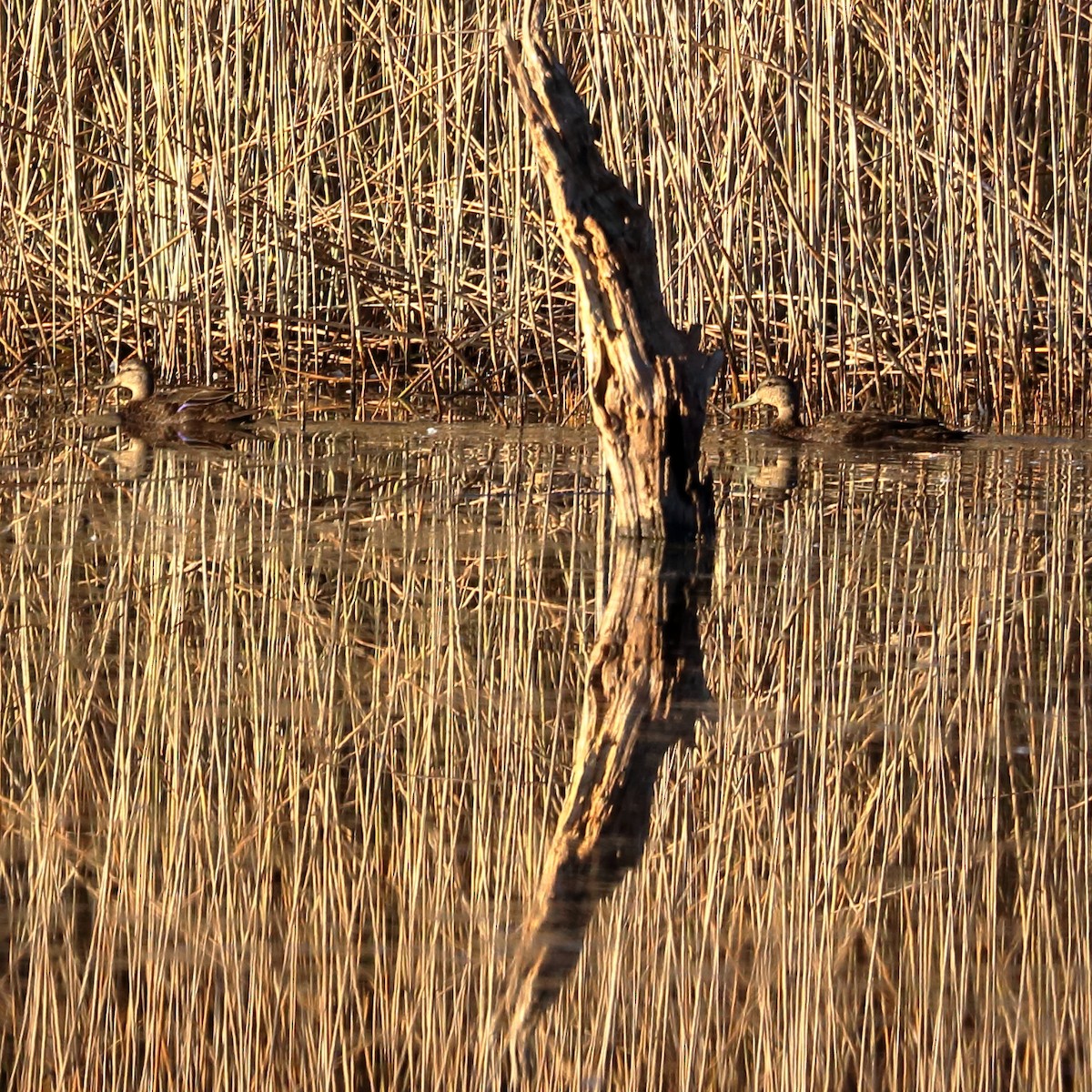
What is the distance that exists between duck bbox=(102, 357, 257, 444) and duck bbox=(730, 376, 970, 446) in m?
1.99

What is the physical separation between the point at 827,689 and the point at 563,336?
4940 millimetres

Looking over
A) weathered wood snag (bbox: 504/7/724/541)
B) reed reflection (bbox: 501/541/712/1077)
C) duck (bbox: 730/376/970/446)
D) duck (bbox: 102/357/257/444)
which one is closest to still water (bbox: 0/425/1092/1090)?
reed reflection (bbox: 501/541/712/1077)

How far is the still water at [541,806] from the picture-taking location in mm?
2648

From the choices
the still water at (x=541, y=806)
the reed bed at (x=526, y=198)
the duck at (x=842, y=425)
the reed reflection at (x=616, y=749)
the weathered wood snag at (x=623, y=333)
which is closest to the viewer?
the still water at (x=541, y=806)

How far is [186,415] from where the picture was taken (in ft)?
26.5

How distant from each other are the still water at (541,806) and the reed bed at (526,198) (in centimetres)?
233

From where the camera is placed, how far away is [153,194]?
9.22 metres

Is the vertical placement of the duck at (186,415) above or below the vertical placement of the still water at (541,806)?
above

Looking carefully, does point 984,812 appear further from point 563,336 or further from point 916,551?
point 563,336

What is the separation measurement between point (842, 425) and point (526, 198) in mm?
1884

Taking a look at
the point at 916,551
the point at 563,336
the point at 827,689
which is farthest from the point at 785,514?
the point at 563,336

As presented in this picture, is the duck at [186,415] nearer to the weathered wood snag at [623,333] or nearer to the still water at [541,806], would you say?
the still water at [541,806]

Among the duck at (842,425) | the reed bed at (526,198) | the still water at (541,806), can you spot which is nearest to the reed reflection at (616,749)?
the still water at (541,806)

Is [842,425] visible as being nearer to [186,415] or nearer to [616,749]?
[186,415]
